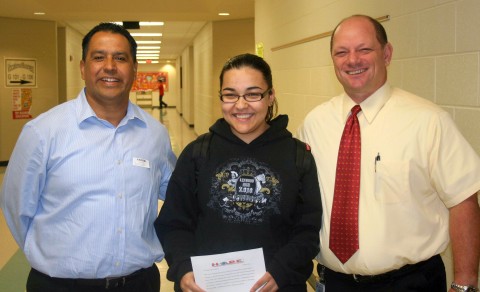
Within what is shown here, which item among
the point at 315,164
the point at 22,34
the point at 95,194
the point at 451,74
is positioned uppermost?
the point at 22,34

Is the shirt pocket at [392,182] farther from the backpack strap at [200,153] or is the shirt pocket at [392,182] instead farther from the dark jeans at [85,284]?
the dark jeans at [85,284]

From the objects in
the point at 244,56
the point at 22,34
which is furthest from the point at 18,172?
the point at 22,34

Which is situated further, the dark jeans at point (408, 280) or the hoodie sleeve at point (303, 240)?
the dark jeans at point (408, 280)

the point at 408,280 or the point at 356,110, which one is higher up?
the point at 356,110

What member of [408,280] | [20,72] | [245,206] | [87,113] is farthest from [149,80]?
[408,280]

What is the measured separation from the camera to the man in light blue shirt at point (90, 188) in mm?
1650

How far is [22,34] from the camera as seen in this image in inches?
342

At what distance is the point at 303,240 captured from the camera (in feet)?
5.08

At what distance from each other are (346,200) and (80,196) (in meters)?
0.99

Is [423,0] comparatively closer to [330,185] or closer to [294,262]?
[330,185]

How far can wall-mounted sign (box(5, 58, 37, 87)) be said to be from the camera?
28.0 feet

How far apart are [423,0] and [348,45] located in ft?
2.90

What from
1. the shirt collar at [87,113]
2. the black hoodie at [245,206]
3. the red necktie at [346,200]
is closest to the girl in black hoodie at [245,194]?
the black hoodie at [245,206]

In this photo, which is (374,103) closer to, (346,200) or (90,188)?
(346,200)
